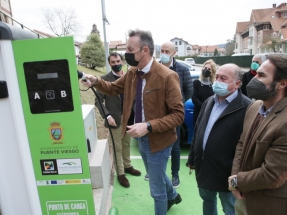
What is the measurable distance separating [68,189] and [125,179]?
1.89 metres

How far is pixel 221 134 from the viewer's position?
174cm

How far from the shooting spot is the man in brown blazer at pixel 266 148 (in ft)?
4.23

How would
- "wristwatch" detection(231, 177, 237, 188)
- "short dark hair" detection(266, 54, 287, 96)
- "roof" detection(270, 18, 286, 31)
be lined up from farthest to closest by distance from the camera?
"roof" detection(270, 18, 286, 31) < "wristwatch" detection(231, 177, 237, 188) < "short dark hair" detection(266, 54, 287, 96)

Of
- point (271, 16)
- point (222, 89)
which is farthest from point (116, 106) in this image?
point (271, 16)

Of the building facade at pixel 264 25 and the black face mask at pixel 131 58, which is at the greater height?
the building facade at pixel 264 25

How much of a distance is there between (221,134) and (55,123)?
124 centimetres

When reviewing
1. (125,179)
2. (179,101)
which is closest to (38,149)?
(179,101)

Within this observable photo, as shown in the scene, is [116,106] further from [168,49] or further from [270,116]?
[270,116]

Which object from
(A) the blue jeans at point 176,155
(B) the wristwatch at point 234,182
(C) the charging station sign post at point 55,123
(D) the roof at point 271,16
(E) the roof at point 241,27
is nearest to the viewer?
(C) the charging station sign post at point 55,123

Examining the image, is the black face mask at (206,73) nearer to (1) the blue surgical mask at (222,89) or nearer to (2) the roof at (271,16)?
(1) the blue surgical mask at (222,89)

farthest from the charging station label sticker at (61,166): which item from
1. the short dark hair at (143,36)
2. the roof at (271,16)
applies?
the roof at (271,16)

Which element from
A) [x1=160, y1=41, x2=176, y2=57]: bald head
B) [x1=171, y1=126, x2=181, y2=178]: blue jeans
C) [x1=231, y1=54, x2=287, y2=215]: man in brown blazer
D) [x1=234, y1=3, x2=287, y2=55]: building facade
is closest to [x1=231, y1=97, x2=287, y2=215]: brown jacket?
[x1=231, y1=54, x2=287, y2=215]: man in brown blazer

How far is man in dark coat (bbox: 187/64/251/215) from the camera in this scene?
1.73 m

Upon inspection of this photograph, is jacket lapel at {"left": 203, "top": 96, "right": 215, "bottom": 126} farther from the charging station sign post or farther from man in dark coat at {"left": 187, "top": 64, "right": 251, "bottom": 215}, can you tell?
the charging station sign post
